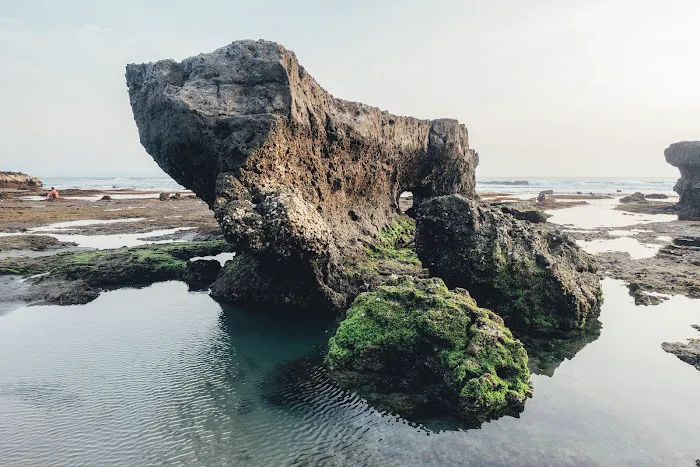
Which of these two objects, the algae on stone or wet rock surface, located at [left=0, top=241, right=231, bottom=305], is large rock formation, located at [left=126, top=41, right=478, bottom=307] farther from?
wet rock surface, located at [left=0, top=241, right=231, bottom=305]

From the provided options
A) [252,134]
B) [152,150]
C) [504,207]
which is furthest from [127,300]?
[504,207]

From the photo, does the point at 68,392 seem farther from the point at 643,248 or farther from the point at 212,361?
the point at 643,248

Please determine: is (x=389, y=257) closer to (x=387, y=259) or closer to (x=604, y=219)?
(x=387, y=259)

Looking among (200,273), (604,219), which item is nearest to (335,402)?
(200,273)

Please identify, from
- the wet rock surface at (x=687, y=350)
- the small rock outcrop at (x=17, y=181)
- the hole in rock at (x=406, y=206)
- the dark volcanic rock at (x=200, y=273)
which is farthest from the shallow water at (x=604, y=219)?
the small rock outcrop at (x=17, y=181)

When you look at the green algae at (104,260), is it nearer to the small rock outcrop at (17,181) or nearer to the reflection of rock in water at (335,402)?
the reflection of rock in water at (335,402)
